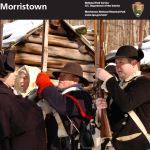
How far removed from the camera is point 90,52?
11.5m

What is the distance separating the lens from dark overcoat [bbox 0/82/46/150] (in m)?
4.25

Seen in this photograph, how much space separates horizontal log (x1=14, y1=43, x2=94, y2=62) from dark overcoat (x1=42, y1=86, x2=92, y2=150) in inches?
223

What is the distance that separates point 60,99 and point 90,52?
22.9 ft

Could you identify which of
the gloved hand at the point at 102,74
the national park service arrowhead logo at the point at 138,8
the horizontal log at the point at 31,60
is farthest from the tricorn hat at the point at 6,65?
the horizontal log at the point at 31,60

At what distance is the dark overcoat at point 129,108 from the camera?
4.46 metres

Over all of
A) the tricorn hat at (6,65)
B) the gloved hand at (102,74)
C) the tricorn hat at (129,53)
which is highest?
the tricorn hat at (129,53)

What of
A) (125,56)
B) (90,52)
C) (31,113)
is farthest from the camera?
(90,52)

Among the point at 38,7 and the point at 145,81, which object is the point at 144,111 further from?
the point at 38,7

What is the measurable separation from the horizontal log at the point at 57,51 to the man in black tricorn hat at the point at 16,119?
19.4ft

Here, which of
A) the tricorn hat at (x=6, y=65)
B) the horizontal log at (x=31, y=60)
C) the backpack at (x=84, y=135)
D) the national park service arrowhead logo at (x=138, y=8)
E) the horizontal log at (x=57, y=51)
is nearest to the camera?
the tricorn hat at (x=6, y=65)

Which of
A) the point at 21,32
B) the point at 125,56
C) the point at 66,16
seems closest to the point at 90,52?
the point at 21,32

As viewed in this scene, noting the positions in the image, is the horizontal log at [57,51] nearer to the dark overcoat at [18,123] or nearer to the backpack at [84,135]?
the backpack at [84,135]

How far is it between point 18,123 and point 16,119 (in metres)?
0.04

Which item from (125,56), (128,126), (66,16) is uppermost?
(66,16)
